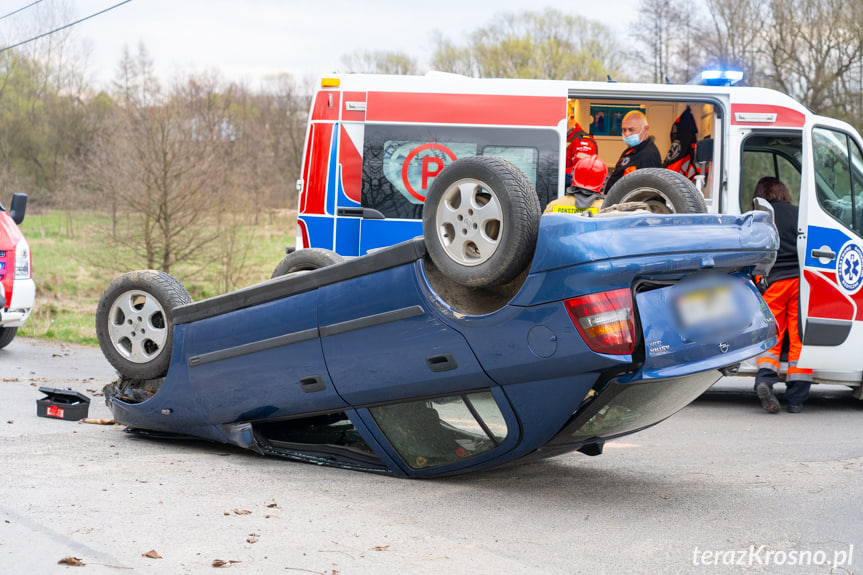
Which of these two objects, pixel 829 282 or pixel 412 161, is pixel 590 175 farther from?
pixel 829 282

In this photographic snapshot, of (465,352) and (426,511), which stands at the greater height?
(465,352)

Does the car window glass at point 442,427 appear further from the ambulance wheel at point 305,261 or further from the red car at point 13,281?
the red car at point 13,281

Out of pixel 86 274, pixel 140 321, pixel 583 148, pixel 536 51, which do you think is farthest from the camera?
pixel 536 51

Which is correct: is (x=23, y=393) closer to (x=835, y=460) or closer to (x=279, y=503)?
(x=279, y=503)

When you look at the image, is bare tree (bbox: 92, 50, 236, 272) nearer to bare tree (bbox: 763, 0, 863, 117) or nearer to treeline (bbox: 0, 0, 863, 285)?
treeline (bbox: 0, 0, 863, 285)

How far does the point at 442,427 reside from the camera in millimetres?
4496

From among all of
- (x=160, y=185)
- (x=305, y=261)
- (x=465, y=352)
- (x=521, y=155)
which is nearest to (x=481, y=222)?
(x=465, y=352)

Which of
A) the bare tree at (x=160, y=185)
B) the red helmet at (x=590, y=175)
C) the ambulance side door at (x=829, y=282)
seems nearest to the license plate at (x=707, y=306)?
the red helmet at (x=590, y=175)

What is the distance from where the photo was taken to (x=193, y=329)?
5152 millimetres

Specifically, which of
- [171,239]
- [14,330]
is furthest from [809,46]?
[14,330]

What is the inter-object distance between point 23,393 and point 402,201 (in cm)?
374

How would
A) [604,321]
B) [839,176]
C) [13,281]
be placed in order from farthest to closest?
[13,281] → [839,176] → [604,321]

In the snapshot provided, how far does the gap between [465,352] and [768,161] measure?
597 cm

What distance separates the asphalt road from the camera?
135 inches
